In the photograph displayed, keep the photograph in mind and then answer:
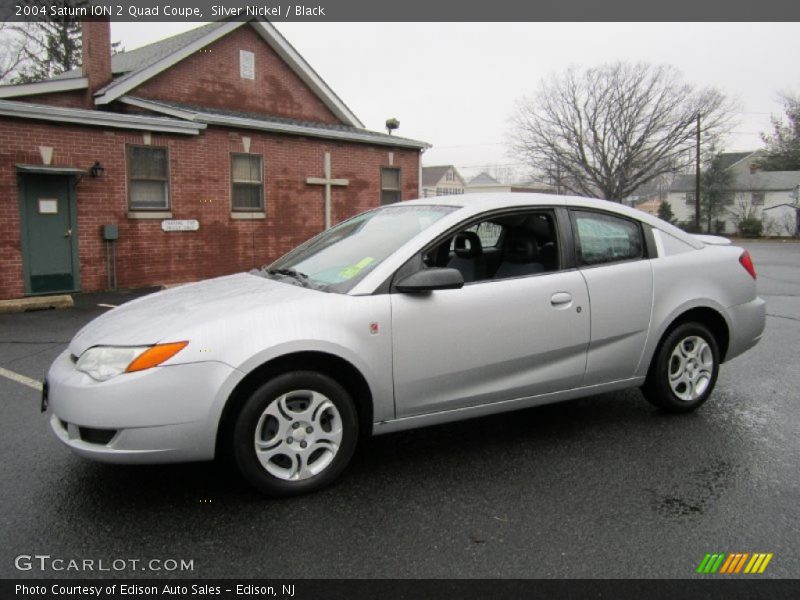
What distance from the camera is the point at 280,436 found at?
10.6 ft

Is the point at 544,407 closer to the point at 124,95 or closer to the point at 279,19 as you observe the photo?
the point at 124,95

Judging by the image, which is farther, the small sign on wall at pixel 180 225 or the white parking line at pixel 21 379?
the small sign on wall at pixel 180 225

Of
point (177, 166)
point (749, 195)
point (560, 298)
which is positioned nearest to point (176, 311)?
point (560, 298)

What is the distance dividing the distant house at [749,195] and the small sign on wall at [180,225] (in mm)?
47344

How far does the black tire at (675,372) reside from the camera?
4.45m

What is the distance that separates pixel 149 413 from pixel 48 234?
10.2m

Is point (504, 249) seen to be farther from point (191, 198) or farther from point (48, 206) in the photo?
point (191, 198)

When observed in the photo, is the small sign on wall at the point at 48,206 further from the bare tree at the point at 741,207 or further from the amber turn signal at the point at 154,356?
the bare tree at the point at 741,207

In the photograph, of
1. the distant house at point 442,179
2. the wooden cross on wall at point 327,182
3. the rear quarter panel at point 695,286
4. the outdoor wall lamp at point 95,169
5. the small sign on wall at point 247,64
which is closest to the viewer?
the rear quarter panel at point 695,286

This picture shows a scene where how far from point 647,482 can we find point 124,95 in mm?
14378

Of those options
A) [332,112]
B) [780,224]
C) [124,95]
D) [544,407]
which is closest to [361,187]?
[332,112]

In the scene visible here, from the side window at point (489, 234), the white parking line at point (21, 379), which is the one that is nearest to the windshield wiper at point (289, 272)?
the side window at point (489, 234)

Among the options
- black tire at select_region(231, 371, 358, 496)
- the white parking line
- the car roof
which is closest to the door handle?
the car roof

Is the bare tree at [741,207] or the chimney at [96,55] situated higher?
the chimney at [96,55]
